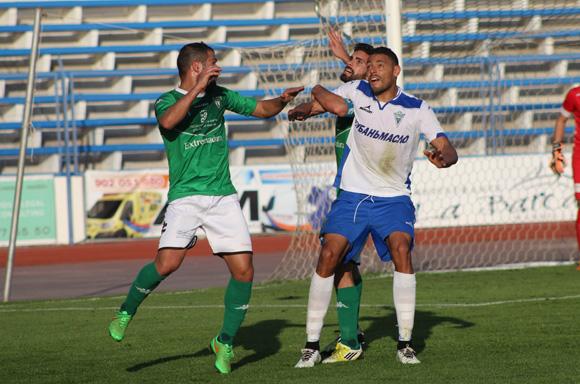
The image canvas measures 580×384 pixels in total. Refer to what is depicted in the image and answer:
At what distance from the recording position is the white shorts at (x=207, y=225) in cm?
671

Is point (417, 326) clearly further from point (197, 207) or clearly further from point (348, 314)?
point (197, 207)

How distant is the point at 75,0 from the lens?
2502 cm

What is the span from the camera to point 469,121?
→ 19016 mm

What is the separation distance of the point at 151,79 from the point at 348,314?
18557 millimetres

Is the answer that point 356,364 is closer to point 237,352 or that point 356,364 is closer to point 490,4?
point 237,352

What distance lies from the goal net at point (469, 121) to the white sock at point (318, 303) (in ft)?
20.4

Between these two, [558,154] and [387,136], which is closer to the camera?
[387,136]

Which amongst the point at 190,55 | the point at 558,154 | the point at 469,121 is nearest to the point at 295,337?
the point at 190,55

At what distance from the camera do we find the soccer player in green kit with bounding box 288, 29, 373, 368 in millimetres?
6719

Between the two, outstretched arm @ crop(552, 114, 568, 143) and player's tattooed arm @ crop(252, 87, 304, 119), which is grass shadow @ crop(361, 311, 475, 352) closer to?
player's tattooed arm @ crop(252, 87, 304, 119)

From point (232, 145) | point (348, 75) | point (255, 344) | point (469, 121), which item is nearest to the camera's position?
point (348, 75)

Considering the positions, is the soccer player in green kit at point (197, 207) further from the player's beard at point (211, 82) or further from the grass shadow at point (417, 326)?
the grass shadow at point (417, 326)

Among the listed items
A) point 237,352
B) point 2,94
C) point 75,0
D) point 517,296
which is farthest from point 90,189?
point 237,352

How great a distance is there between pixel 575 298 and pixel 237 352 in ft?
12.4
